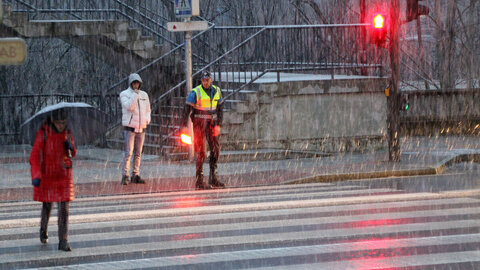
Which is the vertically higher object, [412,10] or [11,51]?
[412,10]

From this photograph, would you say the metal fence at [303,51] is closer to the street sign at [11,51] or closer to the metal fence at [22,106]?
the metal fence at [22,106]

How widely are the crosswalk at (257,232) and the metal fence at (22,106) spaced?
28.4 ft

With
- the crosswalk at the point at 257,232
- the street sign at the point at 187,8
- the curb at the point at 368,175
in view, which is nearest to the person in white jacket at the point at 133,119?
the crosswalk at the point at 257,232

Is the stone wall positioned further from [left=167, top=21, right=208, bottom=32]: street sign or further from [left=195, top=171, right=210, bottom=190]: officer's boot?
[left=195, top=171, right=210, bottom=190]: officer's boot

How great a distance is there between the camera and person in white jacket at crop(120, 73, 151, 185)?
48.0ft

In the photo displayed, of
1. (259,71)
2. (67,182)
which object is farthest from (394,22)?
(67,182)

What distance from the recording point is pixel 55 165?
8.56 meters

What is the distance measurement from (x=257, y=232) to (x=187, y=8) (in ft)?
26.1

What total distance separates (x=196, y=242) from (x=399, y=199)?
4.26 meters

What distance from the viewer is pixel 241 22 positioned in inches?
1235

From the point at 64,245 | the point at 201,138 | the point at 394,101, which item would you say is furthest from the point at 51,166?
the point at 394,101

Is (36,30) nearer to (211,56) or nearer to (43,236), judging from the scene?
(211,56)

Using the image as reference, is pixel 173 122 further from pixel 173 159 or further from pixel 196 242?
pixel 196 242

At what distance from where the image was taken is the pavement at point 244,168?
47.5 ft
